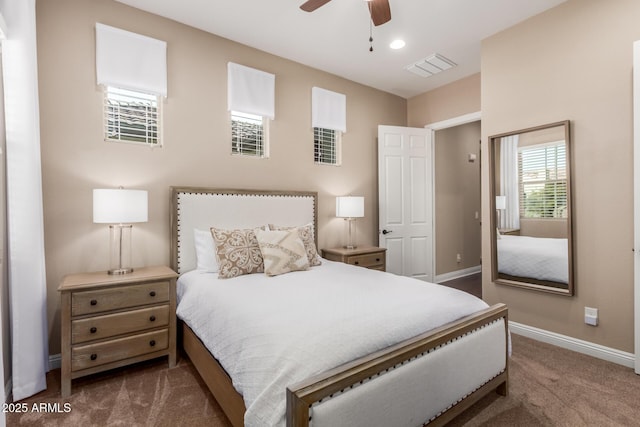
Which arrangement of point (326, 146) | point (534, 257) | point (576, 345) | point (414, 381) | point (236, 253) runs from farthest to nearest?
point (326, 146), point (534, 257), point (576, 345), point (236, 253), point (414, 381)

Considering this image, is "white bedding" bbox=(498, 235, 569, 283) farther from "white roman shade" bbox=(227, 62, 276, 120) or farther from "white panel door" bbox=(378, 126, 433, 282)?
"white roman shade" bbox=(227, 62, 276, 120)

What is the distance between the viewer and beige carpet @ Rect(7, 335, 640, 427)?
186cm

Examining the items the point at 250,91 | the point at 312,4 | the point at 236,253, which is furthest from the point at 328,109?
the point at 236,253

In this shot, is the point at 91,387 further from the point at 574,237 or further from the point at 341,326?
→ the point at 574,237

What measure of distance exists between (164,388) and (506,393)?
2.31 m

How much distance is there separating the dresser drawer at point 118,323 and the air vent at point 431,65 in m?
3.79

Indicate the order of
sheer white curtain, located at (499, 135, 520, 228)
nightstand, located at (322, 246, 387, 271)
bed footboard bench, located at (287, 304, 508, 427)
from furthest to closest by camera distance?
1. nightstand, located at (322, 246, 387, 271)
2. sheer white curtain, located at (499, 135, 520, 228)
3. bed footboard bench, located at (287, 304, 508, 427)

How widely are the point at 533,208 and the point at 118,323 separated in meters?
3.70

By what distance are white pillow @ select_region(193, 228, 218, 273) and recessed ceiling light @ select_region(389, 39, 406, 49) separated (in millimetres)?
2776

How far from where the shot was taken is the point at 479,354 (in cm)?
184

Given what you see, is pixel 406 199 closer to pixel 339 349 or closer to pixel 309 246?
pixel 309 246

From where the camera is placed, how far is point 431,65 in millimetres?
3926

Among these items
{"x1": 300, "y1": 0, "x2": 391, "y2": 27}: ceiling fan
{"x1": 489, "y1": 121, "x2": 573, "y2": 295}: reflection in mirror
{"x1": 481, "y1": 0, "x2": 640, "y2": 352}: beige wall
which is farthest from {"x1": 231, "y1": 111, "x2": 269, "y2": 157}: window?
{"x1": 481, "y1": 0, "x2": 640, "y2": 352}: beige wall

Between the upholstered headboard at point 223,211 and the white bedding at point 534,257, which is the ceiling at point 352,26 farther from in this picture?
the white bedding at point 534,257
